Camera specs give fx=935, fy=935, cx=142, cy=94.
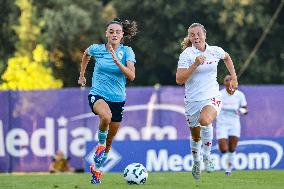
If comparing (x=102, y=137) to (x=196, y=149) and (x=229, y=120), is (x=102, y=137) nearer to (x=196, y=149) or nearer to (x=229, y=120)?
(x=196, y=149)

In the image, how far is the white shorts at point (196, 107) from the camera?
1478 centimetres

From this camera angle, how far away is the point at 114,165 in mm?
25547

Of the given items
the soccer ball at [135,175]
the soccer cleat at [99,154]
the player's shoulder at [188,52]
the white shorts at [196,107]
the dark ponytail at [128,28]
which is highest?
the dark ponytail at [128,28]

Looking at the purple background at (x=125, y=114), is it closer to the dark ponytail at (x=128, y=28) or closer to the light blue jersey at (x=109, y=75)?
the dark ponytail at (x=128, y=28)

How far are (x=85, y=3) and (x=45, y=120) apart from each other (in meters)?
19.5

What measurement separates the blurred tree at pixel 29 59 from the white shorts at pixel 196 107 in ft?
79.0

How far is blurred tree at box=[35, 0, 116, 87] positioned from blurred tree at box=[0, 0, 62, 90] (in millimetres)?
638

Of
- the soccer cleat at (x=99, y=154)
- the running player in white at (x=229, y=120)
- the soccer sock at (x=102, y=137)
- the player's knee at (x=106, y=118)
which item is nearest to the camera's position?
the player's knee at (x=106, y=118)

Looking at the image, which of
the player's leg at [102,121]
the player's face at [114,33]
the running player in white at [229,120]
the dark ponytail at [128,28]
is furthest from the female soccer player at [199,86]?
the running player in white at [229,120]

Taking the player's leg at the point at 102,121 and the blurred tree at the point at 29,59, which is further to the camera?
the blurred tree at the point at 29,59

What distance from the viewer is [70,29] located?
152 ft

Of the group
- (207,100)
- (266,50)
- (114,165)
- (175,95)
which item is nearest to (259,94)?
(175,95)

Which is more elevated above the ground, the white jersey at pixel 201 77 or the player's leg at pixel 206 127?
the white jersey at pixel 201 77

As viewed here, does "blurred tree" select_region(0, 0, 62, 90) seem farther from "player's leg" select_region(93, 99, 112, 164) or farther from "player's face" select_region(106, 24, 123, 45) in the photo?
"player's leg" select_region(93, 99, 112, 164)
